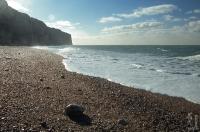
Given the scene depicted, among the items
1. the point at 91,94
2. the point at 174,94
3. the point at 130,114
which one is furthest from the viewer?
the point at 174,94

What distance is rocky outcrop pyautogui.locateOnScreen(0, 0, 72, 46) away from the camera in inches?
3688

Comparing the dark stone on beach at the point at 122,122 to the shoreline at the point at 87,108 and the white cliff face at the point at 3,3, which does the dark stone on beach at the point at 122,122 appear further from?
the white cliff face at the point at 3,3

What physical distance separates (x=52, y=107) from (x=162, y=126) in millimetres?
4518

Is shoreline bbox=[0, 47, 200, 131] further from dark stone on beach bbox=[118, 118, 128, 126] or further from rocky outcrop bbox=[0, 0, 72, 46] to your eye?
rocky outcrop bbox=[0, 0, 72, 46]

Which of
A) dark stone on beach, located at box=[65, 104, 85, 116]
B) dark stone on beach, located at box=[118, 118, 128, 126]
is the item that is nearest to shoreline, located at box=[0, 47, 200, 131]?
dark stone on beach, located at box=[118, 118, 128, 126]

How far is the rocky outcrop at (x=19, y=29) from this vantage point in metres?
93.7

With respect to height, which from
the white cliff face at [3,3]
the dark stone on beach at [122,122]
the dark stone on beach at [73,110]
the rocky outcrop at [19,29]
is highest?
the white cliff face at [3,3]

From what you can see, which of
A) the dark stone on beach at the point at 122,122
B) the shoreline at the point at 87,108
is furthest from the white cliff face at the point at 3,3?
the dark stone on beach at the point at 122,122

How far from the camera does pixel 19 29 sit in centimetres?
11256

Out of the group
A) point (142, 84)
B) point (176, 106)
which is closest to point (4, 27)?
point (142, 84)

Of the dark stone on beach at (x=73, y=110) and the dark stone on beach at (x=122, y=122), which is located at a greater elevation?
the dark stone on beach at (x=73, y=110)

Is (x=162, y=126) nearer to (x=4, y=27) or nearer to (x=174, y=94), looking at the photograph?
(x=174, y=94)

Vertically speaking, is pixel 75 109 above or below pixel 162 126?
above

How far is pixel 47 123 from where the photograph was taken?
9.71 meters
